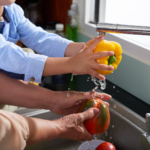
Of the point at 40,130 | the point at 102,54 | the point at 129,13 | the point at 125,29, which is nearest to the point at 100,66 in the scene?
the point at 102,54

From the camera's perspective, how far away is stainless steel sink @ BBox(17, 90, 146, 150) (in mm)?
784

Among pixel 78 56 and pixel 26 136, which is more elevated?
pixel 78 56

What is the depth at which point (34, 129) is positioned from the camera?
668mm

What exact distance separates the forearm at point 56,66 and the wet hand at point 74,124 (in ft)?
0.49

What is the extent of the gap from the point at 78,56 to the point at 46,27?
713 mm

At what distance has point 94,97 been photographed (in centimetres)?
82

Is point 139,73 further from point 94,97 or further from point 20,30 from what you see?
point 20,30

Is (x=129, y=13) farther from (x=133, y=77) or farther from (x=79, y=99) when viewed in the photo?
(x=79, y=99)

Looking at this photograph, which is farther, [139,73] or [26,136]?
[139,73]

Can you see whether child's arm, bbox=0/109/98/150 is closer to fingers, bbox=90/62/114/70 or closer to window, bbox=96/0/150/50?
fingers, bbox=90/62/114/70

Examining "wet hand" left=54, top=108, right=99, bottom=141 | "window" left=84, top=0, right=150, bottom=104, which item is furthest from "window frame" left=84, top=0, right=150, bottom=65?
"wet hand" left=54, top=108, right=99, bottom=141

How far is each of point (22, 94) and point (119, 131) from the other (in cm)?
38

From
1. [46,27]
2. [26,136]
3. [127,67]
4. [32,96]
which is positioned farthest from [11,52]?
[46,27]

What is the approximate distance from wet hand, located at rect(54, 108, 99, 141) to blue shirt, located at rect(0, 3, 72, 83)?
0.16 metres
